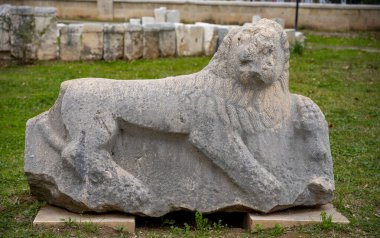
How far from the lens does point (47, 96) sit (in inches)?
427

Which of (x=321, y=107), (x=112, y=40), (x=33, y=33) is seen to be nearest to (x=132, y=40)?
(x=112, y=40)

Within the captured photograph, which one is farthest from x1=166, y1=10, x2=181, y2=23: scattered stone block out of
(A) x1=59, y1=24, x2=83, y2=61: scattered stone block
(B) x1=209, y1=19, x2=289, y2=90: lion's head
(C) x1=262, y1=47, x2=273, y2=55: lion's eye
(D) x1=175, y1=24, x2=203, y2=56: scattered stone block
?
(C) x1=262, y1=47, x2=273, y2=55: lion's eye

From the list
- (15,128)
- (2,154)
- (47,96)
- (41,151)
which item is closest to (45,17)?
(47,96)

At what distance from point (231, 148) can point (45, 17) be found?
30.2 ft

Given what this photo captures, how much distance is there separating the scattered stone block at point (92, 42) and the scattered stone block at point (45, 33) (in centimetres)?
60

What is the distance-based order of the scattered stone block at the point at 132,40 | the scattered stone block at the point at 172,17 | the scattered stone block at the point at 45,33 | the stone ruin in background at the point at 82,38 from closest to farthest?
the stone ruin in background at the point at 82,38
the scattered stone block at the point at 45,33
the scattered stone block at the point at 132,40
the scattered stone block at the point at 172,17

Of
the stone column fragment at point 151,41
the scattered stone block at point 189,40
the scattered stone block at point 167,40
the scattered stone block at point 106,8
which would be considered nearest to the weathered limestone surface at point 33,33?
the stone column fragment at point 151,41

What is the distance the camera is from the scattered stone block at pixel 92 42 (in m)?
13.9

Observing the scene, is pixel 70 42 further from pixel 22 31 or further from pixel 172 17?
pixel 172 17

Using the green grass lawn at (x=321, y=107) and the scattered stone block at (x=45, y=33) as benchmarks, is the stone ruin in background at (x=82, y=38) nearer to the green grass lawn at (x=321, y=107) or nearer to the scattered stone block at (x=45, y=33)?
the scattered stone block at (x=45, y=33)

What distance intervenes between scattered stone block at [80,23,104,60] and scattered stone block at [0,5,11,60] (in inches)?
56.8

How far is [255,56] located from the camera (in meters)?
5.55

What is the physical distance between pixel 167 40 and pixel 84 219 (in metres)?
9.05

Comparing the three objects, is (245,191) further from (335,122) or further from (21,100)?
(21,100)
